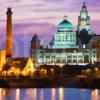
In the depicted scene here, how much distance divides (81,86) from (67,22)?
3002 inches

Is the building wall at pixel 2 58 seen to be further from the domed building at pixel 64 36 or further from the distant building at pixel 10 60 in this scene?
the domed building at pixel 64 36

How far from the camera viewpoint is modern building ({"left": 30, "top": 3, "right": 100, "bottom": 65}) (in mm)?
156250

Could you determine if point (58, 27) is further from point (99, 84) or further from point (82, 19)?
point (99, 84)

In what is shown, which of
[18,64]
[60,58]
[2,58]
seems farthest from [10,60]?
[60,58]

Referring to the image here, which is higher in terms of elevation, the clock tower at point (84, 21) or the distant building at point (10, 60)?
the clock tower at point (84, 21)

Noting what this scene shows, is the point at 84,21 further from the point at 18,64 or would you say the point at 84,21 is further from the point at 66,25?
the point at 18,64

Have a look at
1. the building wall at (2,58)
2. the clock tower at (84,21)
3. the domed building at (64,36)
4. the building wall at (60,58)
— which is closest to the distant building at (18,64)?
the building wall at (2,58)

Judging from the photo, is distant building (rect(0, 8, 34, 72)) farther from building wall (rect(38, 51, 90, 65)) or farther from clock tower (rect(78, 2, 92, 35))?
clock tower (rect(78, 2, 92, 35))

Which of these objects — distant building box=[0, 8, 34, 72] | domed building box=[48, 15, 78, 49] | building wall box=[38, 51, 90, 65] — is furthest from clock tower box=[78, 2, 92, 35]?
distant building box=[0, 8, 34, 72]

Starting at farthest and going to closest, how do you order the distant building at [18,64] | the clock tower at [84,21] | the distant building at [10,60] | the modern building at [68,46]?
the clock tower at [84,21]
the modern building at [68,46]
the distant building at [10,60]
the distant building at [18,64]

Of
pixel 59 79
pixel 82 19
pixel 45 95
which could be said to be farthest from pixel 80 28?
pixel 45 95

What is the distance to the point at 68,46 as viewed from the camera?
6462 inches

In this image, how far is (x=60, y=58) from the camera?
6220 inches

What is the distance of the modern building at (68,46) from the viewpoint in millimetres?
156250
